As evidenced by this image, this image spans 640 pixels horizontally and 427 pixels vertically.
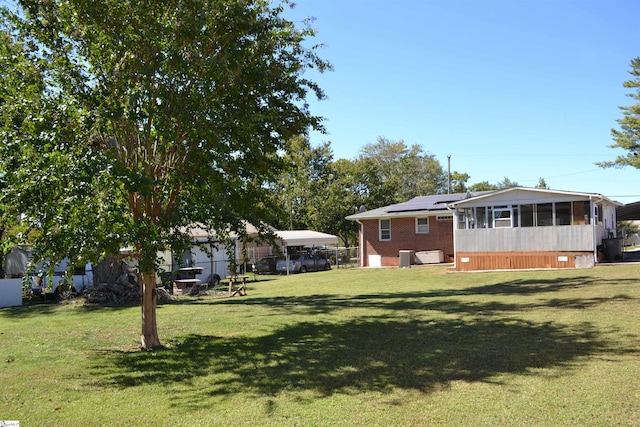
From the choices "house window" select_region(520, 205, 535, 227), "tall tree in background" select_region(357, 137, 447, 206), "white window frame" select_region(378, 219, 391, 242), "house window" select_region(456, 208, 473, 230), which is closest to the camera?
"house window" select_region(520, 205, 535, 227)

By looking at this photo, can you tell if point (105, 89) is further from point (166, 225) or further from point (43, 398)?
point (43, 398)

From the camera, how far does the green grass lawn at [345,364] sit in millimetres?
6543

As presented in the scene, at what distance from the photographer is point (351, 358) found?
9422mm

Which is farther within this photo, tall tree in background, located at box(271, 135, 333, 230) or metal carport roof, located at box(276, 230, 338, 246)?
tall tree in background, located at box(271, 135, 333, 230)

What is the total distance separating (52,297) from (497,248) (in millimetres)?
19961

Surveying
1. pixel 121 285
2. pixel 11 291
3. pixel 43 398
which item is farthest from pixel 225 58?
pixel 11 291

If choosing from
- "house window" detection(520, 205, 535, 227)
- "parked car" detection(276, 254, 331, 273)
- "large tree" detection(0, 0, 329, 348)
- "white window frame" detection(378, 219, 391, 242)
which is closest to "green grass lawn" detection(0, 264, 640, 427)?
"large tree" detection(0, 0, 329, 348)

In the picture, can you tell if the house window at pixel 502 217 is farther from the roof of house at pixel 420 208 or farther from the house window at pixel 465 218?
the roof of house at pixel 420 208

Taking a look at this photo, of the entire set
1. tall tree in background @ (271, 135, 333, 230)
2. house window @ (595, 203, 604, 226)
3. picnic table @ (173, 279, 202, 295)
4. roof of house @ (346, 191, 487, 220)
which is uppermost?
tall tree in background @ (271, 135, 333, 230)

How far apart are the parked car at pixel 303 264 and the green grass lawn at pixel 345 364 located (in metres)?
18.9

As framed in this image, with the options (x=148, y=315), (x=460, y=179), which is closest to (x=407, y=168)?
(x=460, y=179)

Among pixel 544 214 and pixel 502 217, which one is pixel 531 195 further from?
pixel 502 217

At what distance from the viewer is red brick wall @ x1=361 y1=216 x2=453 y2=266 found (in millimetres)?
33000

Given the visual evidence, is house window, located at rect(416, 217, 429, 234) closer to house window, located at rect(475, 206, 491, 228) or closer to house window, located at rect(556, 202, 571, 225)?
house window, located at rect(475, 206, 491, 228)
